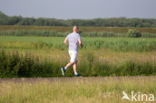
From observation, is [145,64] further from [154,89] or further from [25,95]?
[25,95]

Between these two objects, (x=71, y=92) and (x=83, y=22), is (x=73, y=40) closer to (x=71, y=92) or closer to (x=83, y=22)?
(x=71, y=92)

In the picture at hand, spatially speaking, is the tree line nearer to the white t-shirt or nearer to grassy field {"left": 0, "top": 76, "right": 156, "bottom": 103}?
the white t-shirt

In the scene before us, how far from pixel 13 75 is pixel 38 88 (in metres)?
5.86

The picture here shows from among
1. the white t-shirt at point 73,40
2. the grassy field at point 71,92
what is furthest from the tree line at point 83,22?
the grassy field at point 71,92

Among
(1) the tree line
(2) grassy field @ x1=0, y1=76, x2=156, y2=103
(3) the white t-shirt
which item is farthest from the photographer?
(1) the tree line

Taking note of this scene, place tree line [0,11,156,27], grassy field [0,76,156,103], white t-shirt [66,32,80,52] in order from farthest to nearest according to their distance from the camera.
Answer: tree line [0,11,156,27] < white t-shirt [66,32,80,52] < grassy field [0,76,156,103]

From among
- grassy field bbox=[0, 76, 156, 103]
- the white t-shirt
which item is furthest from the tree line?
grassy field bbox=[0, 76, 156, 103]

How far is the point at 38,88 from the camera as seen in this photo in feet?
38.9

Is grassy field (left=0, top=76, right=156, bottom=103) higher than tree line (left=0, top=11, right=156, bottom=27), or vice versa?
grassy field (left=0, top=76, right=156, bottom=103)

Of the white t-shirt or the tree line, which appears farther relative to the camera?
the tree line

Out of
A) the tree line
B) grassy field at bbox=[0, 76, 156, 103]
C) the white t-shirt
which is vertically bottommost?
the tree line

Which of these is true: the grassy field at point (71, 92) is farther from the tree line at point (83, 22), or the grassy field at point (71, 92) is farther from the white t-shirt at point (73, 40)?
the tree line at point (83, 22)

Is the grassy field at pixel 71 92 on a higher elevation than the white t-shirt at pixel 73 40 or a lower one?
lower

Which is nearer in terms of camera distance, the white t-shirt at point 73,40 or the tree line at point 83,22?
the white t-shirt at point 73,40
